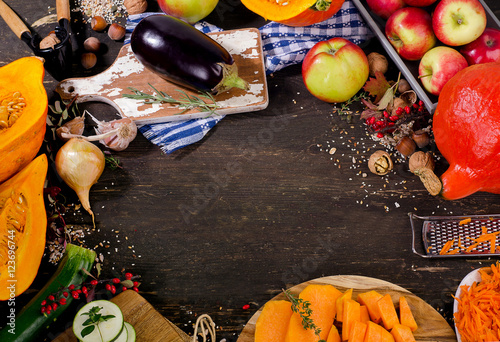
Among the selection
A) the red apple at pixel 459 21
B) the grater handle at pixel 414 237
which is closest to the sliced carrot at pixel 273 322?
the grater handle at pixel 414 237

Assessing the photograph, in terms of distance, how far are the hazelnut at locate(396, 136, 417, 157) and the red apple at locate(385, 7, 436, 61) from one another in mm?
305

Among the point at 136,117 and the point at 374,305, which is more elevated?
the point at 136,117

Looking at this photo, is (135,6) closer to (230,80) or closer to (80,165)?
(230,80)

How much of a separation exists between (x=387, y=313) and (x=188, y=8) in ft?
4.21

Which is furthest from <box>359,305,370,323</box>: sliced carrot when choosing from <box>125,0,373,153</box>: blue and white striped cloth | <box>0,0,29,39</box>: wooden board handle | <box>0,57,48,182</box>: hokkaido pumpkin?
<box>0,0,29,39</box>: wooden board handle

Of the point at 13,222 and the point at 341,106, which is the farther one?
the point at 341,106

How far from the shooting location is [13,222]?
45.5 inches

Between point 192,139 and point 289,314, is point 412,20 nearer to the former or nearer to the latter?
point 192,139

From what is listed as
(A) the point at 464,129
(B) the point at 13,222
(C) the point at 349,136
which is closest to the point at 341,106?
(C) the point at 349,136

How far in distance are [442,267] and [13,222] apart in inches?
56.1

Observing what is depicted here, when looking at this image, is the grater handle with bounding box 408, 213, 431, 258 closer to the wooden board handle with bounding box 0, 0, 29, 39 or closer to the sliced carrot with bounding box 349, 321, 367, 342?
the sliced carrot with bounding box 349, 321, 367, 342

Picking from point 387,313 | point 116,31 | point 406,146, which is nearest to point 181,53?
point 116,31

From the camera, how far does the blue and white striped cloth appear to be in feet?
4.72

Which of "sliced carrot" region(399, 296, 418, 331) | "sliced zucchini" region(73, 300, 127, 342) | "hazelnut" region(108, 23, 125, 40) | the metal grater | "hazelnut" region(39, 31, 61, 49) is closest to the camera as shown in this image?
"sliced zucchini" region(73, 300, 127, 342)
